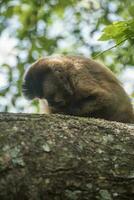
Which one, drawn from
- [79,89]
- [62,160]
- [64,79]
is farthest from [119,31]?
[64,79]

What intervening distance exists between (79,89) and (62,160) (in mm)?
2107

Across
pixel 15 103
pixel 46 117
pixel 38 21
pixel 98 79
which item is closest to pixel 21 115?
pixel 46 117

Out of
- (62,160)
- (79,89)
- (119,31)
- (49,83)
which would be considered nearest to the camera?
(62,160)

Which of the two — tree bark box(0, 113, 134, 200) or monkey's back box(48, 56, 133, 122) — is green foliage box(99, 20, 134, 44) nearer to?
tree bark box(0, 113, 134, 200)

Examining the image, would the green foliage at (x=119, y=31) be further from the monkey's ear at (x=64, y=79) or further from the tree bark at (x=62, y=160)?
the monkey's ear at (x=64, y=79)

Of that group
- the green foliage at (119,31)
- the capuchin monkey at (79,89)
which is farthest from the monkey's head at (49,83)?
the green foliage at (119,31)

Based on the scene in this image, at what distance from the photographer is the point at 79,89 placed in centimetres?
504

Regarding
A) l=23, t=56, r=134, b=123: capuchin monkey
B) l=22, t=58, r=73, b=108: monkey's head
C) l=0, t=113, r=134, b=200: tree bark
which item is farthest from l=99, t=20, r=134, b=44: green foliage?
l=22, t=58, r=73, b=108: monkey's head

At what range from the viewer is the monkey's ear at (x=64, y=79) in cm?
507

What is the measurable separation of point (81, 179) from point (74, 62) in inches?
99.2

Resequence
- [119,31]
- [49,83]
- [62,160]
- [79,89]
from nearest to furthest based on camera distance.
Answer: [62,160] → [119,31] → [79,89] → [49,83]

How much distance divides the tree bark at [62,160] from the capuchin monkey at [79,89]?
66.8 inches

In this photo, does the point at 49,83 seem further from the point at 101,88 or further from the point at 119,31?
the point at 119,31

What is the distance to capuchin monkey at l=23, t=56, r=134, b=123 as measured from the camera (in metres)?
4.98
